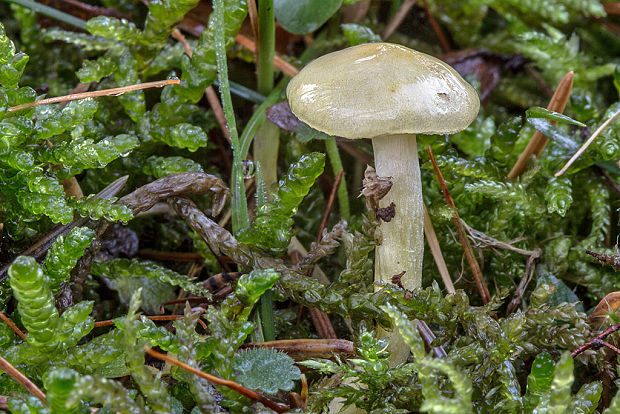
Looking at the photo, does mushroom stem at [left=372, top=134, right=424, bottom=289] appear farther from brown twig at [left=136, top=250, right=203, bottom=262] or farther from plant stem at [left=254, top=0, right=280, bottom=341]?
brown twig at [left=136, top=250, right=203, bottom=262]

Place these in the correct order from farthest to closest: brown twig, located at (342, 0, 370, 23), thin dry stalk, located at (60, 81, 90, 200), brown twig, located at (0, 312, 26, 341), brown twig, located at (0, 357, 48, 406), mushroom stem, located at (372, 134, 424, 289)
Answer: brown twig, located at (342, 0, 370, 23) → thin dry stalk, located at (60, 81, 90, 200) → mushroom stem, located at (372, 134, 424, 289) → brown twig, located at (0, 312, 26, 341) → brown twig, located at (0, 357, 48, 406)

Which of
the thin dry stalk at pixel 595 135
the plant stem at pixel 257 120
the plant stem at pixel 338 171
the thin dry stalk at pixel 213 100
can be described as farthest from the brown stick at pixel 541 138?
the thin dry stalk at pixel 213 100

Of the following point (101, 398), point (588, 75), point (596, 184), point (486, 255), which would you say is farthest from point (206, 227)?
point (588, 75)

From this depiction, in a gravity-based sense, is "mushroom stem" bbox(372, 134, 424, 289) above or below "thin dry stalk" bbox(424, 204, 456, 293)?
above

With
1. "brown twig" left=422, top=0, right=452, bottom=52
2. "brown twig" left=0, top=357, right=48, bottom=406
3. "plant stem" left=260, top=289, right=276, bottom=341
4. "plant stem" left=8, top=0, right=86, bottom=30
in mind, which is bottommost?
→ "plant stem" left=260, top=289, right=276, bottom=341

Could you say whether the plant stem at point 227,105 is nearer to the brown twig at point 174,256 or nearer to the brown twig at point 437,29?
the brown twig at point 174,256

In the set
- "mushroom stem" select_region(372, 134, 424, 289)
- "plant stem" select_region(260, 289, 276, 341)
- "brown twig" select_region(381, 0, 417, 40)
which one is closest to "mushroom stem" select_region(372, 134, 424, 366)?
"mushroom stem" select_region(372, 134, 424, 289)

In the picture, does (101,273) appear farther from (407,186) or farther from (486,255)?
(486,255)
